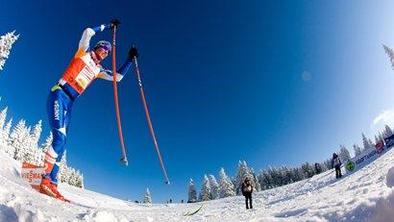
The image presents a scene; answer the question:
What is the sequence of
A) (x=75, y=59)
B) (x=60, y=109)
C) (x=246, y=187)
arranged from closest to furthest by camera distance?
(x=60, y=109) < (x=75, y=59) < (x=246, y=187)

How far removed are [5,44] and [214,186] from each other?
73438mm

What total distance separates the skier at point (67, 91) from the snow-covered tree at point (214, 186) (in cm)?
9460

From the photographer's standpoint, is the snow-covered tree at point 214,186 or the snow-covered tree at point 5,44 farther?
the snow-covered tree at point 214,186

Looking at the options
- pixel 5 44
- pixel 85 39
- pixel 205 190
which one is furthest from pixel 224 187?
pixel 85 39

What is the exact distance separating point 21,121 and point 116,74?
3969 inches

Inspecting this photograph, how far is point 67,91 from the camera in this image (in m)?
10.3

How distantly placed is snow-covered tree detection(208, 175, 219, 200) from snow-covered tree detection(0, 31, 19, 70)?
2801 inches

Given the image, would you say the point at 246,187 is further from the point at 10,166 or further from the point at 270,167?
the point at 270,167

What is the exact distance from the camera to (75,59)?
1077cm

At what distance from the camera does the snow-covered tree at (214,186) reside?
103m

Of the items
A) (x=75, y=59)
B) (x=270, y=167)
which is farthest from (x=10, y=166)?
(x=270, y=167)

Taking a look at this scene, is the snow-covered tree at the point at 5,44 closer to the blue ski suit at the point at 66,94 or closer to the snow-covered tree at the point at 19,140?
the blue ski suit at the point at 66,94

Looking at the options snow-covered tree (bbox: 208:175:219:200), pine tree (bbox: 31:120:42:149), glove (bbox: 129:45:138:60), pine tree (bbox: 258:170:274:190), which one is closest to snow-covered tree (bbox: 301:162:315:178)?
pine tree (bbox: 258:170:274:190)

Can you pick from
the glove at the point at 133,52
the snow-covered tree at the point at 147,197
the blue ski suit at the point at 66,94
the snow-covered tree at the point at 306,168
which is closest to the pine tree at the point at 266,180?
the snow-covered tree at the point at 306,168
